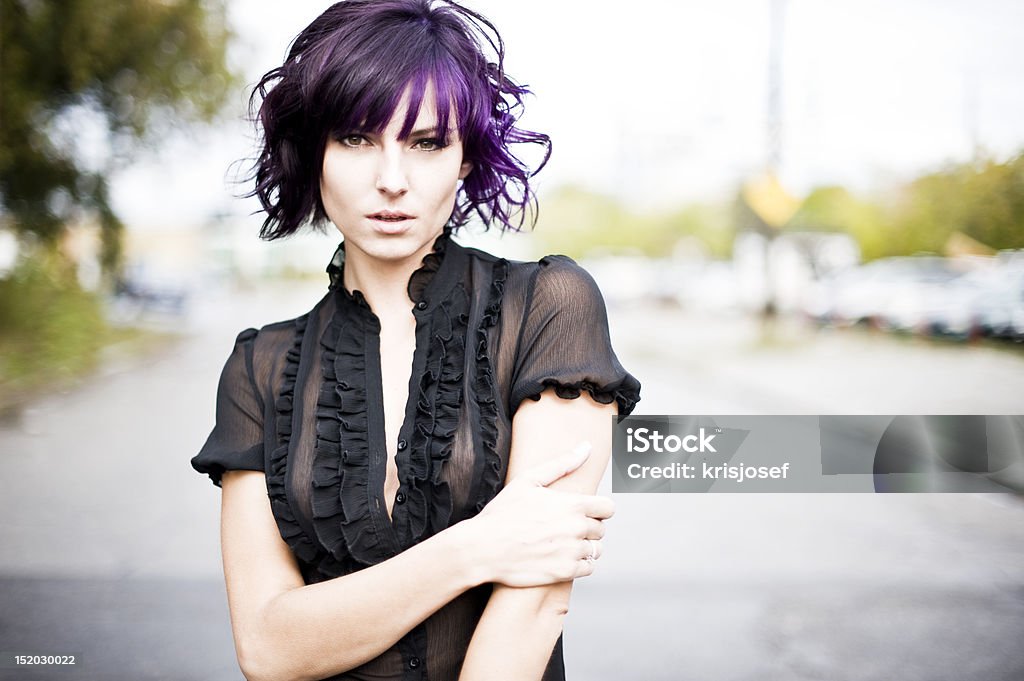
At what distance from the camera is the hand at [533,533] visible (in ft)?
3.05

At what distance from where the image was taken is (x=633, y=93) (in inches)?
184

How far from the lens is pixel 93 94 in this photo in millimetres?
5914

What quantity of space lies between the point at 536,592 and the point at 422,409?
0.73 ft

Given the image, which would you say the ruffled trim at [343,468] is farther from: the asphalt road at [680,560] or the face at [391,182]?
the asphalt road at [680,560]

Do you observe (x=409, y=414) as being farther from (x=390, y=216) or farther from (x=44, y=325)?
(x=44, y=325)

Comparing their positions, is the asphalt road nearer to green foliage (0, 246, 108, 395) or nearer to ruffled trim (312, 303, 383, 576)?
green foliage (0, 246, 108, 395)

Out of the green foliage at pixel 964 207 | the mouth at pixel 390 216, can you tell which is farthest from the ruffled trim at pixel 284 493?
the green foliage at pixel 964 207

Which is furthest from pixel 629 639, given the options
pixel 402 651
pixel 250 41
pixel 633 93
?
pixel 250 41

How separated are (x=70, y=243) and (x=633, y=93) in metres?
4.18

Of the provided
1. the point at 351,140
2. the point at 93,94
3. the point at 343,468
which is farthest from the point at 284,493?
the point at 93,94

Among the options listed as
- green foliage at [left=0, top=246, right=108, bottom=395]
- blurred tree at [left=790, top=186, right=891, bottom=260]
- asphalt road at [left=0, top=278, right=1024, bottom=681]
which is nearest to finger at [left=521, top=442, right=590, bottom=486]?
asphalt road at [left=0, top=278, right=1024, bottom=681]

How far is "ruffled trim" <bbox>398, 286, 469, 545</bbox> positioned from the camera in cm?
98

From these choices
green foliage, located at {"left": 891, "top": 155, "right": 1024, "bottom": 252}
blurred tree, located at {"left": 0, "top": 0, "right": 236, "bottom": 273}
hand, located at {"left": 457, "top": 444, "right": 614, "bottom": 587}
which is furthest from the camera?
blurred tree, located at {"left": 0, "top": 0, "right": 236, "bottom": 273}

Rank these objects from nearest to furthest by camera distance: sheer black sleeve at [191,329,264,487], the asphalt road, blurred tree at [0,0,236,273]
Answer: sheer black sleeve at [191,329,264,487] < the asphalt road < blurred tree at [0,0,236,273]
